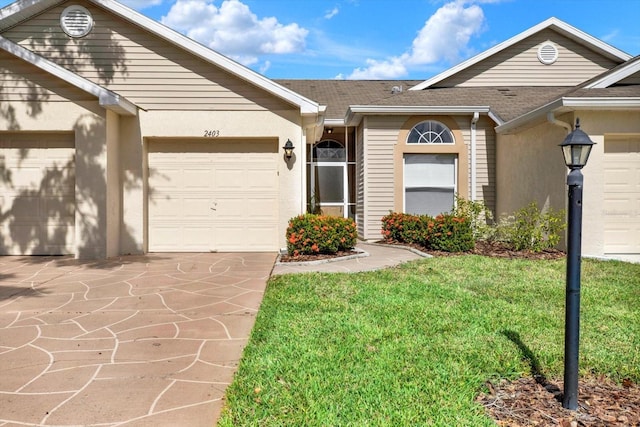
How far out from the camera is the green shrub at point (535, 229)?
9.38 metres

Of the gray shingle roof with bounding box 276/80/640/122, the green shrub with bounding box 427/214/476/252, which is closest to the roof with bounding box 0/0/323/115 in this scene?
the gray shingle roof with bounding box 276/80/640/122

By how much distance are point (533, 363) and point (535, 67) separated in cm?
1327

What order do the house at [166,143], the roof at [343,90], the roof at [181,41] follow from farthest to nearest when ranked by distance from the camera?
the roof at [343,90], the roof at [181,41], the house at [166,143]

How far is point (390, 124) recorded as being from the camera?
12.6m

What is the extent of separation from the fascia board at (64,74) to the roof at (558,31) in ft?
29.4

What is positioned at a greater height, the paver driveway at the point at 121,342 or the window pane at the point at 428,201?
the window pane at the point at 428,201

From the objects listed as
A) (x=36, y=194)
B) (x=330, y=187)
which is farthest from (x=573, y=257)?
(x=330, y=187)

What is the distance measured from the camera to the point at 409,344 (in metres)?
4.07

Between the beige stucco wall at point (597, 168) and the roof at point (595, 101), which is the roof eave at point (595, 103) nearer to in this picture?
the roof at point (595, 101)

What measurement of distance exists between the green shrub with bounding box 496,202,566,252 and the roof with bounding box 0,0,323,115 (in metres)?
4.93

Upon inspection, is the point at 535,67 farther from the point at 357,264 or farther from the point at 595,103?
the point at 357,264

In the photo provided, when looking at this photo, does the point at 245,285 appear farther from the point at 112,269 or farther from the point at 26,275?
the point at 26,275

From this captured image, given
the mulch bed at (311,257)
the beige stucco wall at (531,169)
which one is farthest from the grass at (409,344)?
the beige stucco wall at (531,169)

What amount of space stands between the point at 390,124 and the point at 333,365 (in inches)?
387
